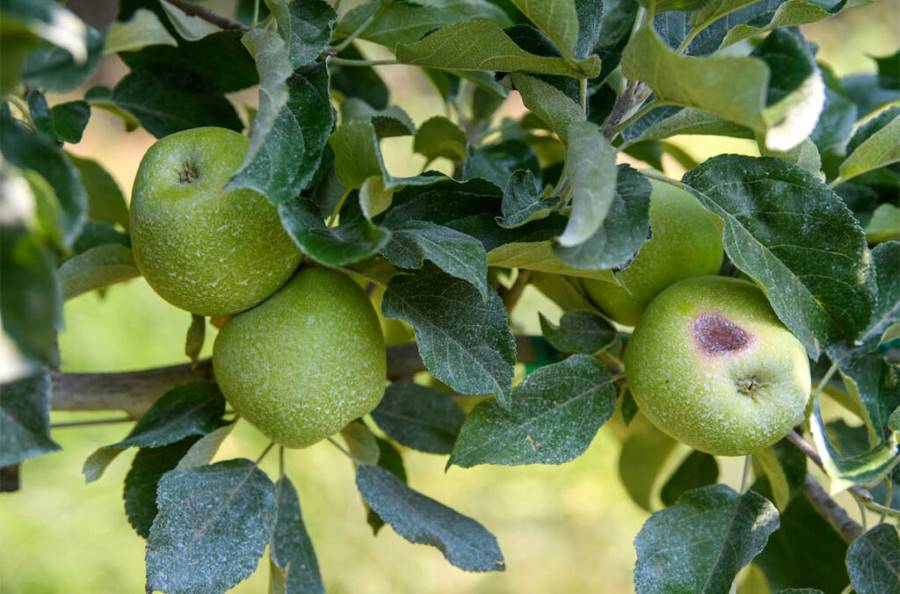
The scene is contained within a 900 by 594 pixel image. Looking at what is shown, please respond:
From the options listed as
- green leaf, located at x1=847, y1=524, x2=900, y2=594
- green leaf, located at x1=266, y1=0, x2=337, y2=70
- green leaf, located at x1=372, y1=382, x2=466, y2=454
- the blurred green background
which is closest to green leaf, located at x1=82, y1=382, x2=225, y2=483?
green leaf, located at x1=372, y1=382, x2=466, y2=454

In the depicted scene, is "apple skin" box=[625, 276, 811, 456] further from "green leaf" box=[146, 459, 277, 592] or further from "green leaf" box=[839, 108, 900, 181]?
"green leaf" box=[146, 459, 277, 592]

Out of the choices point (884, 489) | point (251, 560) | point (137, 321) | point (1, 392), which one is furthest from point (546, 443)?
point (137, 321)

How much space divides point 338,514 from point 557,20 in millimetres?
1357

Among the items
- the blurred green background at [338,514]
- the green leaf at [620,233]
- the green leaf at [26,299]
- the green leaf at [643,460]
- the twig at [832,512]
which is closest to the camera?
the green leaf at [26,299]

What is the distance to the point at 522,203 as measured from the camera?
497 mm

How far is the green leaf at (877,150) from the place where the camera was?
0.55 m

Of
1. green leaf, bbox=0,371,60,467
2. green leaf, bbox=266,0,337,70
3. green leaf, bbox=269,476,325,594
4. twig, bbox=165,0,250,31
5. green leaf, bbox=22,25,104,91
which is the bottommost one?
green leaf, bbox=269,476,325,594

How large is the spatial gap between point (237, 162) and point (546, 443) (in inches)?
9.3

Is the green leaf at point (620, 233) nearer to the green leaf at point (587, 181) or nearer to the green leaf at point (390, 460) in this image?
the green leaf at point (587, 181)

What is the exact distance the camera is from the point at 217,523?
1.78 ft

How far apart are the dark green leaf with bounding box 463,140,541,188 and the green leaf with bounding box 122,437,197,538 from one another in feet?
0.89

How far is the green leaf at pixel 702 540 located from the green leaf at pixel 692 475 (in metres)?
0.23

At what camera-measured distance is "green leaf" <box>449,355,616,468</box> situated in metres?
0.53

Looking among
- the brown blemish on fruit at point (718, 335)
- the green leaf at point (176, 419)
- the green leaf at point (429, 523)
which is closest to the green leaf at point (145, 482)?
the green leaf at point (176, 419)
